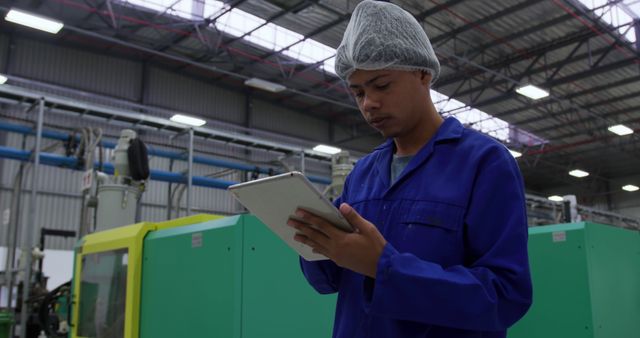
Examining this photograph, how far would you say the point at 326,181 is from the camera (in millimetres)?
7266

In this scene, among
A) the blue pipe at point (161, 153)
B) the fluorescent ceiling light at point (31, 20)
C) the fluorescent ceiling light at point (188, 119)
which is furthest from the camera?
the fluorescent ceiling light at point (188, 119)

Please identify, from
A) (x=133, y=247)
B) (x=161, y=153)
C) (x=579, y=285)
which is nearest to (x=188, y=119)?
(x=161, y=153)

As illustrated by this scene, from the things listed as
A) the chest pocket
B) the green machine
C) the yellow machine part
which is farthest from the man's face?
the green machine

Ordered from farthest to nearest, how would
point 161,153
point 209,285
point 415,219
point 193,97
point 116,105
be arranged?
1. point 193,97
2. point 116,105
3. point 161,153
4. point 209,285
5. point 415,219

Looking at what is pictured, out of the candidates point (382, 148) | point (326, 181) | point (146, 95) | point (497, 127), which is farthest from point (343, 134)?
point (382, 148)

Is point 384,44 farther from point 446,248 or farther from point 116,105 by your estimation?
point 116,105

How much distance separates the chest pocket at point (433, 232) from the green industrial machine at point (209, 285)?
84cm

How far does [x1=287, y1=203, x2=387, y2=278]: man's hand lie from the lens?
74 cm

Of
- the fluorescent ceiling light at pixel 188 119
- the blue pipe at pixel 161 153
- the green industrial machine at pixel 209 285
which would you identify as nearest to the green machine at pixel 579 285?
the green industrial machine at pixel 209 285

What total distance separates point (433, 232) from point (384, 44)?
322mm

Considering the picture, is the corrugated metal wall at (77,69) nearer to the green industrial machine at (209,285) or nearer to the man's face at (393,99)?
the green industrial machine at (209,285)

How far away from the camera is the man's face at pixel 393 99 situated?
2.98ft

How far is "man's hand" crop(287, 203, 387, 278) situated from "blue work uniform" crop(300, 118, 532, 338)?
0.05 feet

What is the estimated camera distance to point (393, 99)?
2.97 ft
